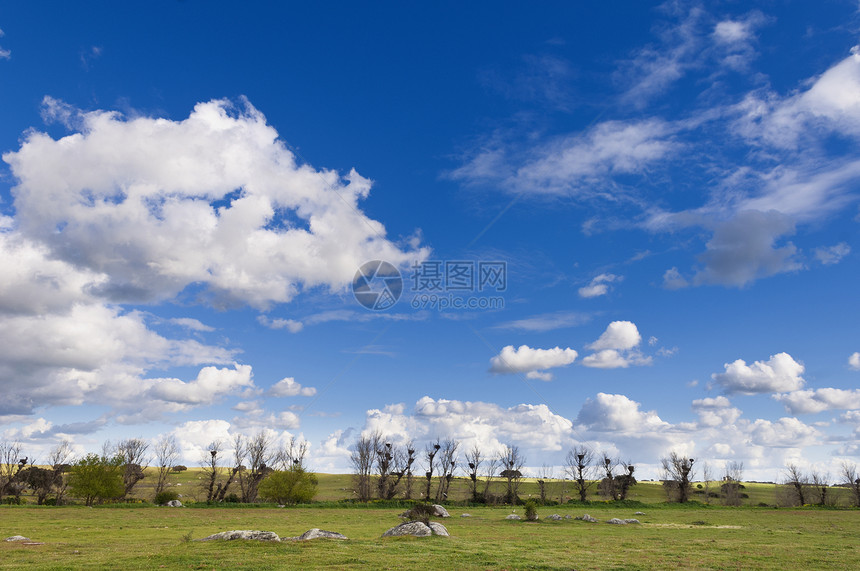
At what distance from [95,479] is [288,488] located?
89.3 ft

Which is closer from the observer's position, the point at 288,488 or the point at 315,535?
the point at 315,535

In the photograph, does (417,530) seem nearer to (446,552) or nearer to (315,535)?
(315,535)

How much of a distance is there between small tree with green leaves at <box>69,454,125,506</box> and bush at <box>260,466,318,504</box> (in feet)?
68.2

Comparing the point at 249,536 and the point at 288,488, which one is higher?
the point at 249,536

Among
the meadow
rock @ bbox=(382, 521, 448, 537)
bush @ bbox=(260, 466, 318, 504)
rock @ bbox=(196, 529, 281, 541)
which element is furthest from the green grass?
bush @ bbox=(260, 466, 318, 504)

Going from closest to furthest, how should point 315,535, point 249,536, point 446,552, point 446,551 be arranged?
point 446,552, point 446,551, point 249,536, point 315,535

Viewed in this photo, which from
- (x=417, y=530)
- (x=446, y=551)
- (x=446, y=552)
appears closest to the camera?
(x=446, y=552)

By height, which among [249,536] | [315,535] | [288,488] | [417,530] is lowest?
[288,488]

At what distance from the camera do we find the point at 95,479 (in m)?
70.9

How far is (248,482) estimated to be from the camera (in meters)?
88.6

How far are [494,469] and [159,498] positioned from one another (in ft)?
214

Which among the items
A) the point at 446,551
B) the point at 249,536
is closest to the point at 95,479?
the point at 249,536

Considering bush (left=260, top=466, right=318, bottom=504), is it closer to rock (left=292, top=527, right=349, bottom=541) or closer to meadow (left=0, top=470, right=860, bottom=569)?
meadow (left=0, top=470, right=860, bottom=569)

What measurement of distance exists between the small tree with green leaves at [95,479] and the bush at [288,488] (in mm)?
20793
